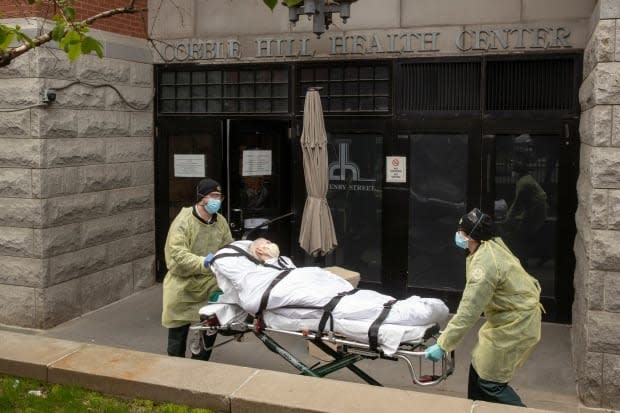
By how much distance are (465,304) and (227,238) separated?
9.74 feet

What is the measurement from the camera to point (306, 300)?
5.88 m

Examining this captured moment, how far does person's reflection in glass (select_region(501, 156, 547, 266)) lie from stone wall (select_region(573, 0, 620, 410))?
243cm

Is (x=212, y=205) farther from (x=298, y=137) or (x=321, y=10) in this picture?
(x=298, y=137)

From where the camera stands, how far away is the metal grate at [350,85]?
385 inches

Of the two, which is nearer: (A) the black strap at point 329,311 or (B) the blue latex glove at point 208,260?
(A) the black strap at point 329,311

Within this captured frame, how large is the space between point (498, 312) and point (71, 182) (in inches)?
232

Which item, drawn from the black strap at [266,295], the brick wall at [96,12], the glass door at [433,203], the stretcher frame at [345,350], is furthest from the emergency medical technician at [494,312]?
the brick wall at [96,12]

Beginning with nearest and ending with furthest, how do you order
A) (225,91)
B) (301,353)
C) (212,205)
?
1. (212,205)
2. (301,353)
3. (225,91)

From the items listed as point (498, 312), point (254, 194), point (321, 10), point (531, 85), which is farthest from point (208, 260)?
point (531, 85)

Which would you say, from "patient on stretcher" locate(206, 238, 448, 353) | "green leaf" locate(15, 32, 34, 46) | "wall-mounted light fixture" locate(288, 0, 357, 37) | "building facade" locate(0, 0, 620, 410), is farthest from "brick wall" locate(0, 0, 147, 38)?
"patient on stretcher" locate(206, 238, 448, 353)

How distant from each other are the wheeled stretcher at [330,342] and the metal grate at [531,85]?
423 cm

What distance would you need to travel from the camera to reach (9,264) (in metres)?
9.10

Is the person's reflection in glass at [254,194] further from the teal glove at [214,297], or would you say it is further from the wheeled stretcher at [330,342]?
the wheeled stretcher at [330,342]

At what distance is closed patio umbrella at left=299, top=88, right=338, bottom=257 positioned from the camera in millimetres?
8852
